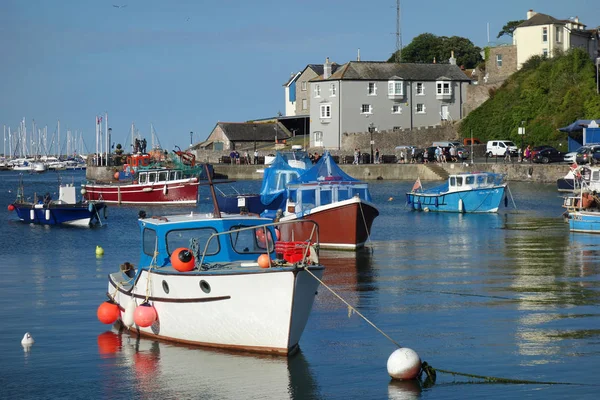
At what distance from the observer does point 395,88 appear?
92.8 meters

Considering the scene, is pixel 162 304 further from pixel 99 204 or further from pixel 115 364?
pixel 99 204

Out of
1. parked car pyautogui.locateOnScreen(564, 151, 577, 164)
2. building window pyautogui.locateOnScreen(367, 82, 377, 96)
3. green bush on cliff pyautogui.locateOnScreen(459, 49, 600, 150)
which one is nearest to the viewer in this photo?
parked car pyautogui.locateOnScreen(564, 151, 577, 164)

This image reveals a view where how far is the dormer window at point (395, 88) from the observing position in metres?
92.8

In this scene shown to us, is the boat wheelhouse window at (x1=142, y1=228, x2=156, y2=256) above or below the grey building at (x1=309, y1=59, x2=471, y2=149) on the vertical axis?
below

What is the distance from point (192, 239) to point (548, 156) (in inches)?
2286

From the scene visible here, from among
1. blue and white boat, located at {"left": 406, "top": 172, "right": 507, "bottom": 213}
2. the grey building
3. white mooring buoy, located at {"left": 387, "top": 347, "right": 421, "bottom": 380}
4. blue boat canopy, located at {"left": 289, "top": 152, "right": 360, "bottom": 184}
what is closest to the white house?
the grey building

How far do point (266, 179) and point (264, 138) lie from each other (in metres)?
64.7

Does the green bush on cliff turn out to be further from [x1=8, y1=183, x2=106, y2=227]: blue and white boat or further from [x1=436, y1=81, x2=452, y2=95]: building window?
[x1=8, y1=183, x2=106, y2=227]: blue and white boat

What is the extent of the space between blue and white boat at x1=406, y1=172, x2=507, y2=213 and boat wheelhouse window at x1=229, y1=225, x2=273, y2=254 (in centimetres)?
3514

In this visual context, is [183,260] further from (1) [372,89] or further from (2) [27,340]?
(1) [372,89]

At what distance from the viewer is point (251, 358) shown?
16922 millimetres

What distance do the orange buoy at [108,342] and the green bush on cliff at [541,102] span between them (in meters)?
62.4

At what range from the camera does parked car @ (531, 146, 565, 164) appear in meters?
72.6

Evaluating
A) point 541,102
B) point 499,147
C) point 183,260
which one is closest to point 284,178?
point 183,260
